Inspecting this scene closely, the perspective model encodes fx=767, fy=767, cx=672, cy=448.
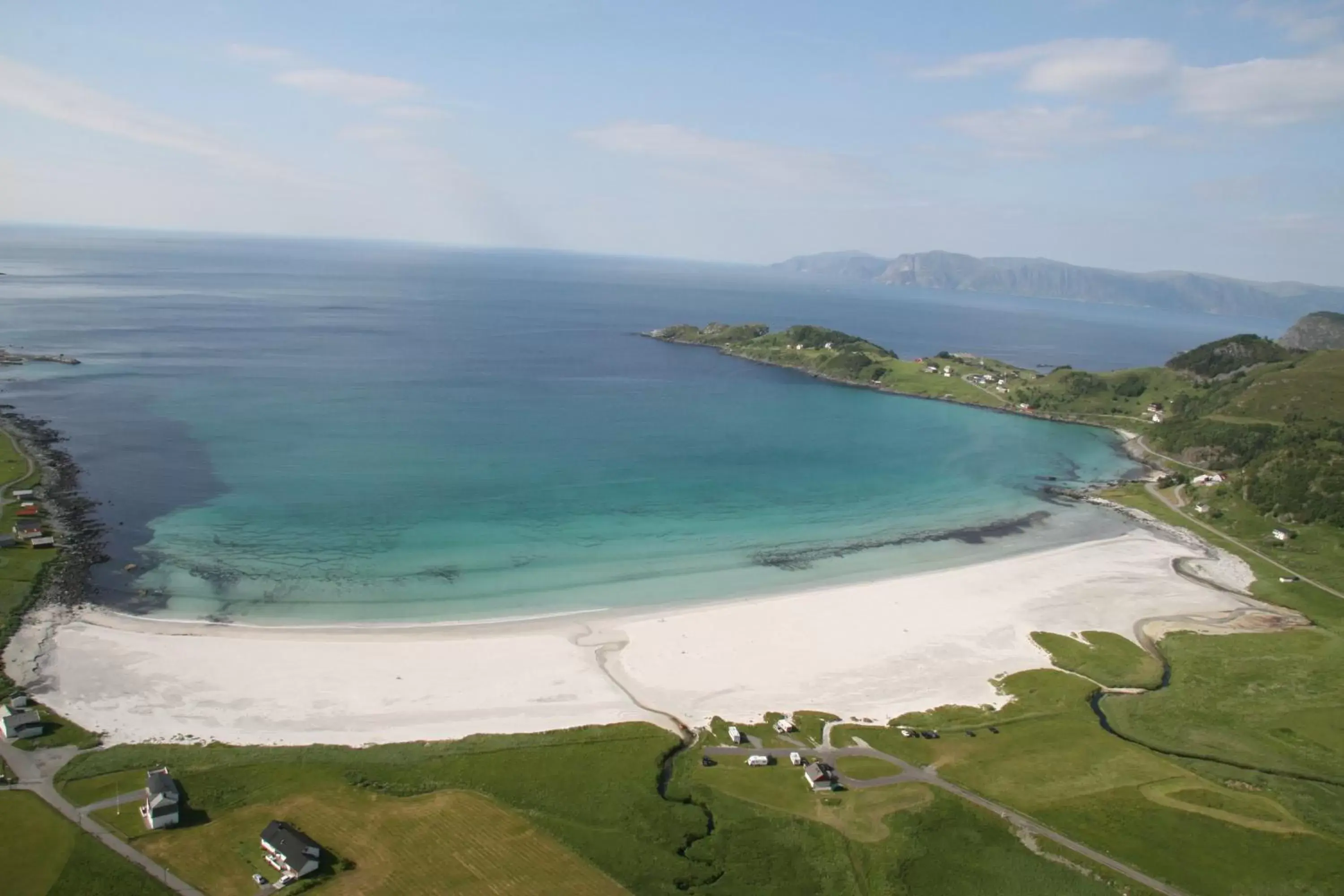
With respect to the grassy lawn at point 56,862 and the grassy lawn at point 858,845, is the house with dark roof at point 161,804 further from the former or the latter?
the grassy lawn at point 858,845

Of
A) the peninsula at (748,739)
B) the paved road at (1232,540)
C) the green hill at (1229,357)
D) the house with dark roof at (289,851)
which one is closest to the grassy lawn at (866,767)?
the peninsula at (748,739)

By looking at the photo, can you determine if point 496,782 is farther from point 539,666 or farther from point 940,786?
point 940,786

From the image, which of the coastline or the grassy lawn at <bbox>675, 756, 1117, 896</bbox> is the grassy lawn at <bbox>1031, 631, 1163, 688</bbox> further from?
the coastline

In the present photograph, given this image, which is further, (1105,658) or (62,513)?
(62,513)

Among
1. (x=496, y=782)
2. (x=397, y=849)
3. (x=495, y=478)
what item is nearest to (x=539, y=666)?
(x=496, y=782)

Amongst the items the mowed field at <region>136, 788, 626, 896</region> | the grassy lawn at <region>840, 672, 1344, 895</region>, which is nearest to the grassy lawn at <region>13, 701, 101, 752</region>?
the mowed field at <region>136, 788, 626, 896</region>

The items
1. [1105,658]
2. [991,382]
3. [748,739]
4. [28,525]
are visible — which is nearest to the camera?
[748,739]
